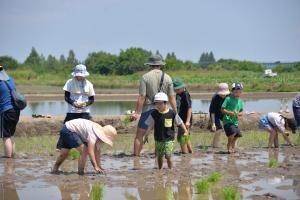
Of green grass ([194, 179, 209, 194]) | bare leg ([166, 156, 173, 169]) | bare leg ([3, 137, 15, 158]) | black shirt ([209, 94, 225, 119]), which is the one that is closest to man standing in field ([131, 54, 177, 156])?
bare leg ([166, 156, 173, 169])

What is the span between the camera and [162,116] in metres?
9.23

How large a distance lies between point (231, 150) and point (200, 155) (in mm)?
701

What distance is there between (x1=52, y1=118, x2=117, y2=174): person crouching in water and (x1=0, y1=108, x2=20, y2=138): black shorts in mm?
1927

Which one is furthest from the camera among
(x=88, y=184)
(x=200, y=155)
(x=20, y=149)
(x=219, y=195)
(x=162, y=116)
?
(x=20, y=149)

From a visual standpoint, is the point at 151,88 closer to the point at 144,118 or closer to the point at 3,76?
the point at 144,118

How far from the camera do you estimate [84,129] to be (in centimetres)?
878

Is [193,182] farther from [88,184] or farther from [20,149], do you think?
[20,149]

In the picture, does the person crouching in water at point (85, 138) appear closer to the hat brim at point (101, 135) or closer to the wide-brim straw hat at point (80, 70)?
the hat brim at point (101, 135)

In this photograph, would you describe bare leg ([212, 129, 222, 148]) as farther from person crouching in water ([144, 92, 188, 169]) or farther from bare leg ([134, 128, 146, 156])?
person crouching in water ([144, 92, 188, 169])

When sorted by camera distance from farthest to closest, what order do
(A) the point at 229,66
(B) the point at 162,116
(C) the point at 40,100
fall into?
(A) the point at 229,66, (C) the point at 40,100, (B) the point at 162,116

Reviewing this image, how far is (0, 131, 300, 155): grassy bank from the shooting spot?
12.2 m

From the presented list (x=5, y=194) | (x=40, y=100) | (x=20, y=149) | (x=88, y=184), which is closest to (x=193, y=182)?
(x=88, y=184)

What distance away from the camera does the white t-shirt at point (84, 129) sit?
28.6 feet

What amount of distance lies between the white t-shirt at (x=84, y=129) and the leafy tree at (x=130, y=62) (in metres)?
64.5
